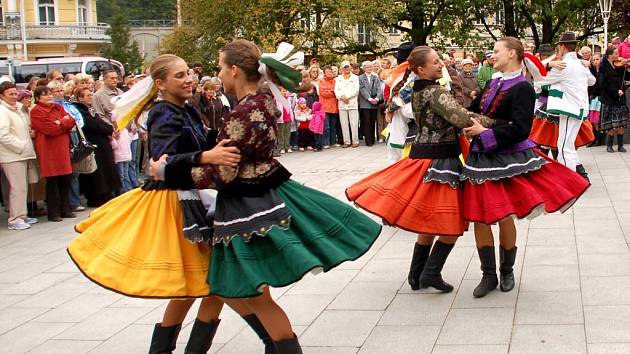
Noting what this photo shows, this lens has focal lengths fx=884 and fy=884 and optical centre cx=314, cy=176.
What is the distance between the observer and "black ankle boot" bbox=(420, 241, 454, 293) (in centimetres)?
616

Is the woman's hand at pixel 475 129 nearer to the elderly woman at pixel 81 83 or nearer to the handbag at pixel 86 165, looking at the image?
the handbag at pixel 86 165

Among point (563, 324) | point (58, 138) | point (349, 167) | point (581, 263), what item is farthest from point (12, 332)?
point (349, 167)

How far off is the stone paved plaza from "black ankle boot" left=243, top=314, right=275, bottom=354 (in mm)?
569

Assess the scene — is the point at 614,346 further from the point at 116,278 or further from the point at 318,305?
the point at 116,278

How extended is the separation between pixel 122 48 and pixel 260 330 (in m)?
50.0

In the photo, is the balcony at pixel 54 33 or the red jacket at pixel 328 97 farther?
the balcony at pixel 54 33

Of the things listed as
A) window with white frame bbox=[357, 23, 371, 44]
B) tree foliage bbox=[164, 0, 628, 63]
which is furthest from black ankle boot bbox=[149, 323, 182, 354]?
window with white frame bbox=[357, 23, 371, 44]

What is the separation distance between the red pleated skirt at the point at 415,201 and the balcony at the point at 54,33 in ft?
153

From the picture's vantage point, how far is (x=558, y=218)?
29.4 ft

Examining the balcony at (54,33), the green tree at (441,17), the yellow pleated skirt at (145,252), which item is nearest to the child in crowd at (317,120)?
the yellow pleated skirt at (145,252)

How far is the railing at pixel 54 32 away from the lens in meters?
49.1

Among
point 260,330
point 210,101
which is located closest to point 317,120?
point 210,101

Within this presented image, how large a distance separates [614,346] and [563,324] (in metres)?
0.50

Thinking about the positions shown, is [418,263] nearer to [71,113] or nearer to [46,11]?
[71,113]
